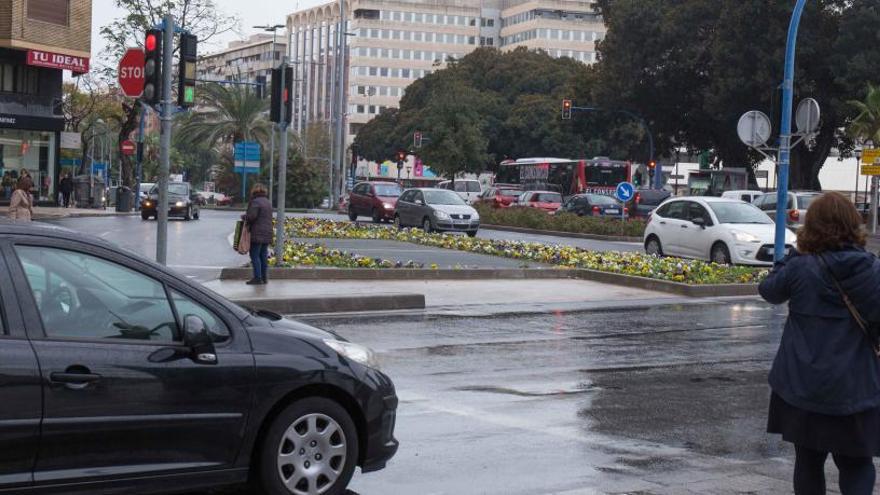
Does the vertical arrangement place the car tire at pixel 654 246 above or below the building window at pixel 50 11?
below

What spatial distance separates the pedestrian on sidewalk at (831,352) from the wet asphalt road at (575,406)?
60.8 inches

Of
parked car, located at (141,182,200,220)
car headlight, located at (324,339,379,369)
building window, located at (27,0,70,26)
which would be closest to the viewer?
car headlight, located at (324,339,379,369)


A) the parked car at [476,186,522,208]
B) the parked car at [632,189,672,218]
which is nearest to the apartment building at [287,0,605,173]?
the parked car at [476,186,522,208]

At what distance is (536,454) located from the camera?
7668mm

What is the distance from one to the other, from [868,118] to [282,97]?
3656 cm

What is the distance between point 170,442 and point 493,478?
6.97 ft

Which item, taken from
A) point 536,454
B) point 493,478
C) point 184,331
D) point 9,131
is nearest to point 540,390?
point 536,454

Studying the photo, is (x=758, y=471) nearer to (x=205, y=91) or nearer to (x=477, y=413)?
(x=477, y=413)

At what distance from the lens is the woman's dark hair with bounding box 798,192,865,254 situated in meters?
5.34

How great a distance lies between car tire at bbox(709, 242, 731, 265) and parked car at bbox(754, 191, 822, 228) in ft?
36.3

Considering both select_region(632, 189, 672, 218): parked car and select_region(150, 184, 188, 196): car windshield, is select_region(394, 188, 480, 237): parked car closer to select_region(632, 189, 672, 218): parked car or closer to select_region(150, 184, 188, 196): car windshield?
select_region(150, 184, 188, 196): car windshield

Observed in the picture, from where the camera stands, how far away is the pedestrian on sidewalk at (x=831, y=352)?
17.2ft

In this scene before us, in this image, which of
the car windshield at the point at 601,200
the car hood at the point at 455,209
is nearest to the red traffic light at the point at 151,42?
the car hood at the point at 455,209

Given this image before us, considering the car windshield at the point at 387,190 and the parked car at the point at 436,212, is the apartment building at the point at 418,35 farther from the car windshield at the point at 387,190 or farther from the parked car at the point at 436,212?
the parked car at the point at 436,212
